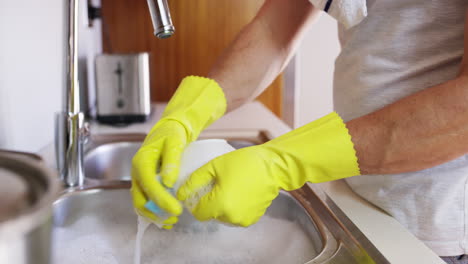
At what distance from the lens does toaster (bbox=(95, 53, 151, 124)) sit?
1.46 metres

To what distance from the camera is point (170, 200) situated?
66 centimetres

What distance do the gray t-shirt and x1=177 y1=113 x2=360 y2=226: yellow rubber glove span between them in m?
0.17

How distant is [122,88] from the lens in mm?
1493

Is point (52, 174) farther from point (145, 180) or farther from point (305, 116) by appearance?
point (305, 116)

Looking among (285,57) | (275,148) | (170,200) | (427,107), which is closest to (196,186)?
(170,200)

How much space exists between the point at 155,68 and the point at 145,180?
140 centimetres

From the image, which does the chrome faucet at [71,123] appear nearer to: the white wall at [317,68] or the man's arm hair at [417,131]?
the man's arm hair at [417,131]

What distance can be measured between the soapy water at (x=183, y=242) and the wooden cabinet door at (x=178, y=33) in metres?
1.17

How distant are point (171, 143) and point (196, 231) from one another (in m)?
0.25

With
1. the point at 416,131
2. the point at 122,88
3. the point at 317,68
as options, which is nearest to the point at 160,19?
the point at 416,131

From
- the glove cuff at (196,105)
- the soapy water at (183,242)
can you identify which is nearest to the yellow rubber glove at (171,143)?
the glove cuff at (196,105)

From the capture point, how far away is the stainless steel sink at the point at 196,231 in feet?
2.56

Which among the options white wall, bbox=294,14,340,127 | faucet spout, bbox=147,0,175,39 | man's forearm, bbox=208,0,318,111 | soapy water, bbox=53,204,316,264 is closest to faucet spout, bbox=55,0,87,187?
soapy water, bbox=53,204,316,264

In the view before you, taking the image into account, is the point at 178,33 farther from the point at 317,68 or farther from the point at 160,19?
the point at 317,68
